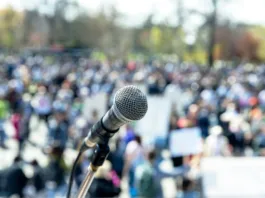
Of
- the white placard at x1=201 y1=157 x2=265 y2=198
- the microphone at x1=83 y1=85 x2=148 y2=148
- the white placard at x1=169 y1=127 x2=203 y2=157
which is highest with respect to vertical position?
the microphone at x1=83 y1=85 x2=148 y2=148

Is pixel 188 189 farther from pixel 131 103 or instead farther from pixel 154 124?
pixel 131 103

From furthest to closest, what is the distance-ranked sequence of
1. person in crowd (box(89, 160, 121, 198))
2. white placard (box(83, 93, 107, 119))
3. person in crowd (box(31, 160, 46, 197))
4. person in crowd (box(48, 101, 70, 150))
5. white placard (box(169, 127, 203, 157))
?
white placard (box(83, 93, 107, 119)) → person in crowd (box(48, 101, 70, 150)) → white placard (box(169, 127, 203, 157)) → person in crowd (box(31, 160, 46, 197)) → person in crowd (box(89, 160, 121, 198))

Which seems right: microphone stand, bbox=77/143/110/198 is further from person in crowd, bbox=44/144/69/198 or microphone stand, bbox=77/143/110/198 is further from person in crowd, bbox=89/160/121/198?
person in crowd, bbox=44/144/69/198

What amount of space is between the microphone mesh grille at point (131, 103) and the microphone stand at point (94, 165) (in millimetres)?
239

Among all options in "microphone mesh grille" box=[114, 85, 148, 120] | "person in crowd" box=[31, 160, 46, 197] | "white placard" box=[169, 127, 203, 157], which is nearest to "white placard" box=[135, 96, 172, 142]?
"white placard" box=[169, 127, 203, 157]

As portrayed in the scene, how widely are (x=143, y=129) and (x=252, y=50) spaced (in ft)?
146

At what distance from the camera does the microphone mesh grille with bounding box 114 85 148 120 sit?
5.48ft

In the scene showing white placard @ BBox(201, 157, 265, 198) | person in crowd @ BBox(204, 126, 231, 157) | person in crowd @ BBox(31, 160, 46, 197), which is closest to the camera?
white placard @ BBox(201, 157, 265, 198)

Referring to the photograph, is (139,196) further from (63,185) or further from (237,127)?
(237,127)

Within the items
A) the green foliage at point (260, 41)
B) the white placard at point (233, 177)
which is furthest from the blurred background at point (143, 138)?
the green foliage at point (260, 41)

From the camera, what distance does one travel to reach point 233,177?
89.0 inches

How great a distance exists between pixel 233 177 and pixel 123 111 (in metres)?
0.86

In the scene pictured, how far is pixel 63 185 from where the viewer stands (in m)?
6.76

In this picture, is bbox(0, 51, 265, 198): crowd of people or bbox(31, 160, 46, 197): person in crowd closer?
bbox(0, 51, 265, 198): crowd of people
